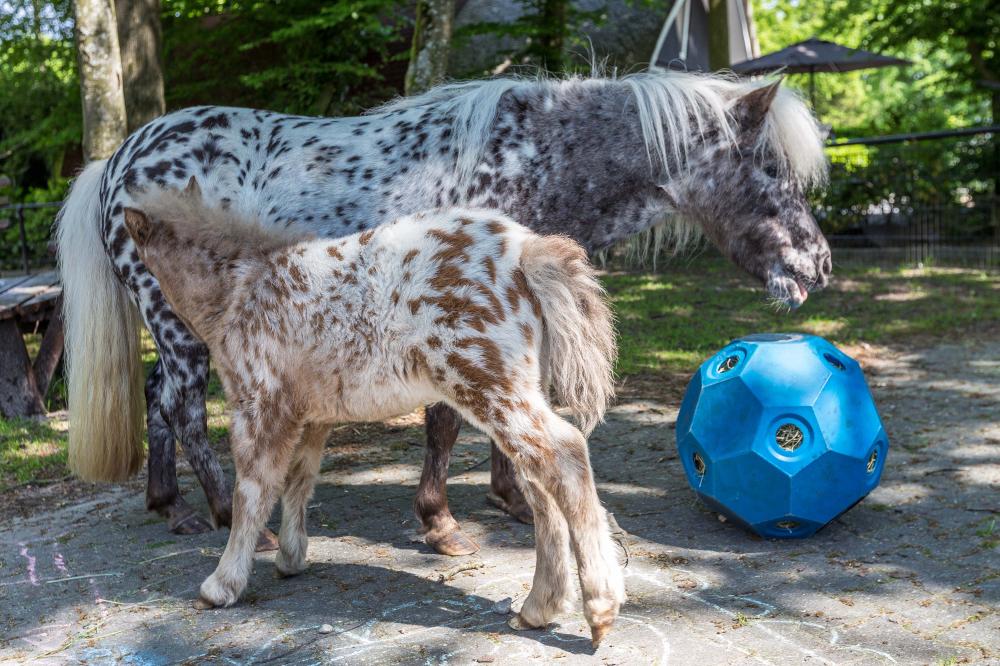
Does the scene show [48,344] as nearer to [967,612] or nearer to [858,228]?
[967,612]

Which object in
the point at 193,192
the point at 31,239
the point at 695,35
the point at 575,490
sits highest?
the point at 695,35

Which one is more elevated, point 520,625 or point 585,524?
point 585,524

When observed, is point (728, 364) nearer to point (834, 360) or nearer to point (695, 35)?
point (834, 360)

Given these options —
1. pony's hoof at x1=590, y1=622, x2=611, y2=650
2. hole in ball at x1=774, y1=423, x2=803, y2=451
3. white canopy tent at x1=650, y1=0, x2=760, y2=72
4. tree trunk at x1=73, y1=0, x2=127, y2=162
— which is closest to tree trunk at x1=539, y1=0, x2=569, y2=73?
white canopy tent at x1=650, y1=0, x2=760, y2=72

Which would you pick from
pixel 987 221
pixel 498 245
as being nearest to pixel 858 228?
pixel 987 221

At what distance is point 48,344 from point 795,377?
5.77m

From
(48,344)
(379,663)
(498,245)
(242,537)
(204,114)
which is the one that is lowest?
(379,663)

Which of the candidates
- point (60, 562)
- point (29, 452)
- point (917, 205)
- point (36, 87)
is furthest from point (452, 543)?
point (36, 87)

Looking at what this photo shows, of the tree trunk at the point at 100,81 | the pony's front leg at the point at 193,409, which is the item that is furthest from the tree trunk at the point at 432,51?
the pony's front leg at the point at 193,409

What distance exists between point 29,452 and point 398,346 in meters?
3.82

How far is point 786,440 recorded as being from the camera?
4.17 m

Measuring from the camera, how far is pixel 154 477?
4.91 metres

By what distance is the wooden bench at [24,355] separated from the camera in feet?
23.3

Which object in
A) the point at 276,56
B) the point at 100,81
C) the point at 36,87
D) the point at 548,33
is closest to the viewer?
the point at 100,81
